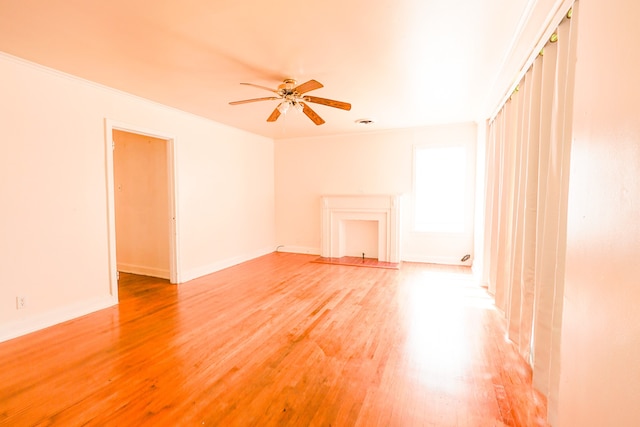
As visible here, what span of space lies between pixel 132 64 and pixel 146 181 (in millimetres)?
2483

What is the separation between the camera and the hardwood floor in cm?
181

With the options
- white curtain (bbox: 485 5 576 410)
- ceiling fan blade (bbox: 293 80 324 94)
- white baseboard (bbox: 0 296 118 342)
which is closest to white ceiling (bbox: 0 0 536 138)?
ceiling fan blade (bbox: 293 80 324 94)

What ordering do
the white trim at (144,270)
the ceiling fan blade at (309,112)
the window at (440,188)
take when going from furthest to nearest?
the window at (440,188) → the white trim at (144,270) → the ceiling fan blade at (309,112)

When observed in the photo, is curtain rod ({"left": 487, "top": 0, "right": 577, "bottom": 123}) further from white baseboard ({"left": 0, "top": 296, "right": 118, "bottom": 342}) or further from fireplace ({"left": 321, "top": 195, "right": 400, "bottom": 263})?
white baseboard ({"left": 0, "top": 296, "right": 118, "bottom": 342})

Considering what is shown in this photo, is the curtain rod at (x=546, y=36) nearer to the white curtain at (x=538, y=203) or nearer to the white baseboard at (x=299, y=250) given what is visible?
the white curtain at (x=538, y=203)

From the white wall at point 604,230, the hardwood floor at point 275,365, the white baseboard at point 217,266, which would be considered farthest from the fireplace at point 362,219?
the white wall at point 604,230

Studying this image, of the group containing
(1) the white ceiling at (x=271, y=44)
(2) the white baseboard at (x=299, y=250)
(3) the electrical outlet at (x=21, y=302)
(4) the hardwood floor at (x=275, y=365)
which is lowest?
(4) the hardwood floor at (x=275, y=365)

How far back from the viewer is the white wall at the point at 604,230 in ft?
2.89

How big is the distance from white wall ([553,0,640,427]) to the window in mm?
4514

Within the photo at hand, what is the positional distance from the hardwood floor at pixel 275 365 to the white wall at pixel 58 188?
0.42 meters

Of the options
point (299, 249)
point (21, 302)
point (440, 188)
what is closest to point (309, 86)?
point (21, 302)

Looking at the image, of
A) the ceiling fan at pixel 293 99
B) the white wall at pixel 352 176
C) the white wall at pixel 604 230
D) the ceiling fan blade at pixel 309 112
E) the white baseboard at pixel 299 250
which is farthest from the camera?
the white baseboard at pixel 299 250

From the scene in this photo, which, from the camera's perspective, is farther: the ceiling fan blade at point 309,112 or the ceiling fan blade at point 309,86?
the ceiling fan blade at point 309,112

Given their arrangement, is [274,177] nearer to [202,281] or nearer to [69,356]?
[202,281]
